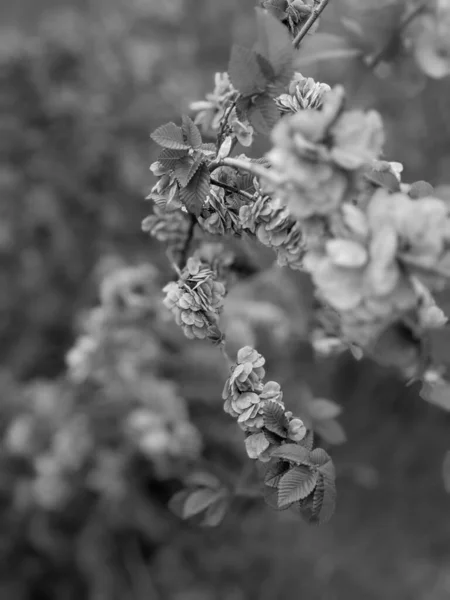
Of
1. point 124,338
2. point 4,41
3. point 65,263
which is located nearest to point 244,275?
point 124,338

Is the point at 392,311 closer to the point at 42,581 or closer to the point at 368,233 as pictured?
the point at 368,233

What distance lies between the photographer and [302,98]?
520 millimetres

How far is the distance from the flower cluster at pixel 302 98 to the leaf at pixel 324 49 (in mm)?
161

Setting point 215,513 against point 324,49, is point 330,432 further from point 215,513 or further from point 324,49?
point 324,49

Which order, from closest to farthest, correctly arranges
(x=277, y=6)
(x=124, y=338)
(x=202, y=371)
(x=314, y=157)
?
(x=314, y=157) < (x=277, y=6) < (x=124, y=338) < (x=202, y=371)

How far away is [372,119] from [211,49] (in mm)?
1190

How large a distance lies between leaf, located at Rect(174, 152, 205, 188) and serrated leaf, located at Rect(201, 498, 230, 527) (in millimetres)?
339

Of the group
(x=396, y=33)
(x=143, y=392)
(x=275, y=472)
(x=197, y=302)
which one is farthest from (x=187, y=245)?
(x=143, y=392)

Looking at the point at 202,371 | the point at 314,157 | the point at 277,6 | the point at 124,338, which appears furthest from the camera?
the point at 202,371

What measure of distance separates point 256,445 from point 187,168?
0.22 m

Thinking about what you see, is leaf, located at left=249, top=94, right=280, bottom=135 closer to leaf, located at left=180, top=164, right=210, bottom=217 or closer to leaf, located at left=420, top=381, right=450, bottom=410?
leaf, located at left=180, top=164, right=210, bottom=217

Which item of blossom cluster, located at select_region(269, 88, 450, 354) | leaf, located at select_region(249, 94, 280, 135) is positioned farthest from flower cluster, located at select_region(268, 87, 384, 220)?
leaf, located at select_region(249, 94, 280, 135)

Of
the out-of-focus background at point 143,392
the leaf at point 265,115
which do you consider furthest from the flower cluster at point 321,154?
the out-of-focus background at point 143,392

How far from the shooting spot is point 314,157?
374mm
